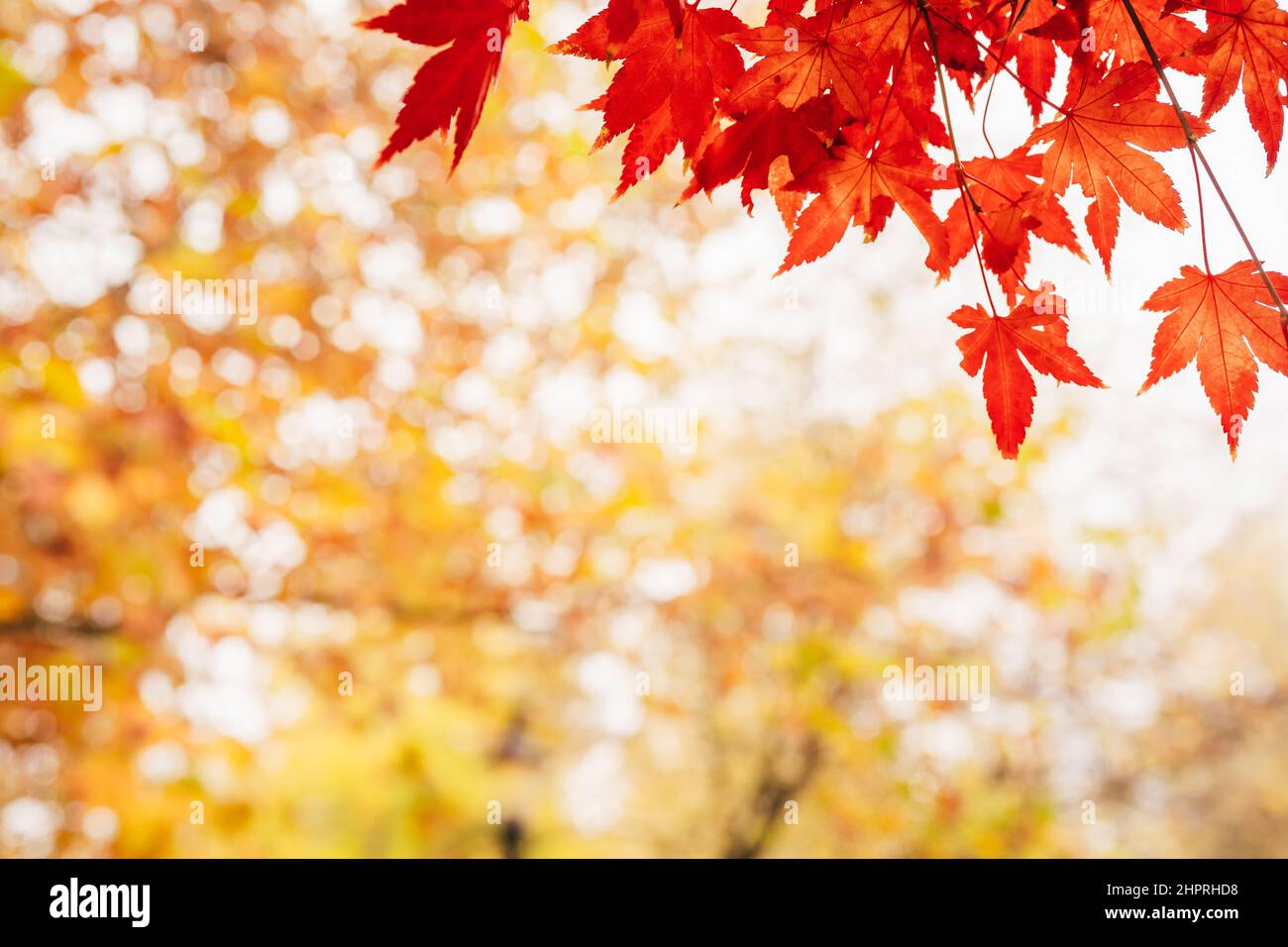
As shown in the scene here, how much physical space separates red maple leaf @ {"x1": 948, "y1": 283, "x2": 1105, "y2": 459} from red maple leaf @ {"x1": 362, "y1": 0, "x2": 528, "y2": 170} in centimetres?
54

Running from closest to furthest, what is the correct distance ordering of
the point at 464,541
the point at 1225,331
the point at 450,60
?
the point at 450,60, the point at 1225,331, the point at 464,541

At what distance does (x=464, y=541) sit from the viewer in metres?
4.15

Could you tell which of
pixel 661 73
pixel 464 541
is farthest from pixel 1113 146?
pixel 464 541

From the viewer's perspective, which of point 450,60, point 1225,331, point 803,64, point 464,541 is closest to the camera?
point 450,60

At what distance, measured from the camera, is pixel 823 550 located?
4.45 meters

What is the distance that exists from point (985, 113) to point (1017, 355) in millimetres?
266

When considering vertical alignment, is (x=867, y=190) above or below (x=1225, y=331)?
above

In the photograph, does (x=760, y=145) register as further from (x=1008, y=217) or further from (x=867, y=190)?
(x=1008, y=217)

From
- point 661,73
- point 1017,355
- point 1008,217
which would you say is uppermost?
point 661,73

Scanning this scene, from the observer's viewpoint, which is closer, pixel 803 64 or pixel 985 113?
pixel 803 64

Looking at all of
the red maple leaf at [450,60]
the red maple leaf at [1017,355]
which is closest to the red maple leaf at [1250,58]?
the red maple leaf at [1017,355]

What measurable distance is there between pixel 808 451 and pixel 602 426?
4.77 feet
